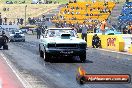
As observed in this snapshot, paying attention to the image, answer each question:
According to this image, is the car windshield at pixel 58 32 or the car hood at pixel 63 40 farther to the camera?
the car windshield at pixel 58 32

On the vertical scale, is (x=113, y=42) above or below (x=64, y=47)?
below

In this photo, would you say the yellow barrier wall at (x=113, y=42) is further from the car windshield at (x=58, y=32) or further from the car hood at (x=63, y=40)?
the car hood at (x=63, y=40)

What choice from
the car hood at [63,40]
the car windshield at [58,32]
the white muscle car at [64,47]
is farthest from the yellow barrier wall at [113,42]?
the car hood at [63,40]

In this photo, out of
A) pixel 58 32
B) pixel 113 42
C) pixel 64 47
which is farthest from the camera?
pixel 113 42

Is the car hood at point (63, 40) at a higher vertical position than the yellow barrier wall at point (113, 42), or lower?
A: higher

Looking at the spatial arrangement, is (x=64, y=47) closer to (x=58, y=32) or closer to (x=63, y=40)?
(x=63, y=40)

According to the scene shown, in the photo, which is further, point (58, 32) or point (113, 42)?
point (113, 42)

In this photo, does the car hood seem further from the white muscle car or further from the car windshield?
the car windshield

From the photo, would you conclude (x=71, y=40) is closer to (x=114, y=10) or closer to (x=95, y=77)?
(x=95, y=77)

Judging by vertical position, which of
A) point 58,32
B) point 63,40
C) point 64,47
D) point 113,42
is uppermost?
point 58,32

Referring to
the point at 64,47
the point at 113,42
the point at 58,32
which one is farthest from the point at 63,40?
the point at 113,42

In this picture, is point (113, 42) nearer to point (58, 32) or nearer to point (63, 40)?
point (58, 32)

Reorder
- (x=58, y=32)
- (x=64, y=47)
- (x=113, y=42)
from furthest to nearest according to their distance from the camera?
1. (x=113, y=42)
2. (x=58, y=32)
3. (x=64, y=47)

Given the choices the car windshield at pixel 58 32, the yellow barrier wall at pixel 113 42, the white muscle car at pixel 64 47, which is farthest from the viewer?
the yellow barrier wall at pixel 113 42
